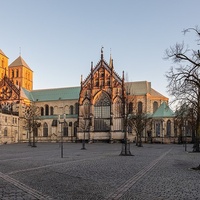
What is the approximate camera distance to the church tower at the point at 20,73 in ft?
372

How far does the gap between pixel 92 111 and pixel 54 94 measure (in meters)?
Result: 23.5

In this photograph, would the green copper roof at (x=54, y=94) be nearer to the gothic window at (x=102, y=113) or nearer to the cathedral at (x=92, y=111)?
the cathedral at (x=92, y=111)

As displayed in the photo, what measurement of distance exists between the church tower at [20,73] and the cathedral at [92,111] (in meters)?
15.2

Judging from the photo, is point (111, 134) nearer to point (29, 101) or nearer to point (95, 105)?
point (95, 105)

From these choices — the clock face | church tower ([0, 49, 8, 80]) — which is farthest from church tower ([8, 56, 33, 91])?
the clock face

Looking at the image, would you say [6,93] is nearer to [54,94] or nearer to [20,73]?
[54,94]

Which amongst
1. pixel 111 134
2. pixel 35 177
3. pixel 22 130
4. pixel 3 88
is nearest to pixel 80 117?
pixel 111 134

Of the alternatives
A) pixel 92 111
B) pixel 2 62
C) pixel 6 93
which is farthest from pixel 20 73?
pixel 92 111

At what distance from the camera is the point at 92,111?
83312mm

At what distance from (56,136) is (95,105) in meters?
16.4

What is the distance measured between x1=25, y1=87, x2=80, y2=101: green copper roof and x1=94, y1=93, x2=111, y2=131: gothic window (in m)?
14.9

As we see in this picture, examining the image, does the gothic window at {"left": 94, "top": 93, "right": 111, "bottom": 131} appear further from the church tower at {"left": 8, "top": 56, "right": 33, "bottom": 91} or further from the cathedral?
the church tower at {"left": 8, "top": 56, "right": 33, "bottom": 91}

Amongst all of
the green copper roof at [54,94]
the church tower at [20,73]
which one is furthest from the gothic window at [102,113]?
the church tower at [20,73]

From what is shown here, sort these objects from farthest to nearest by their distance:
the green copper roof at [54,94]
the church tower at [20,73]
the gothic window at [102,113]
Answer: the church tower at [20,73] < the green copper roof at [54,94] < the gothic window at [102,113]
